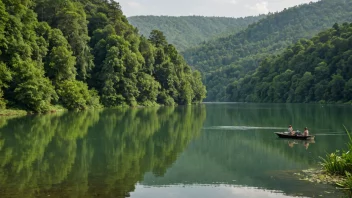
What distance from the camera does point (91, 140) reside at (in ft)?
106

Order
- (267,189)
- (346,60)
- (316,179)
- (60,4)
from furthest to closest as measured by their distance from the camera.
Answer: (346,60) → (60,4) → (316,179) → (267,189)

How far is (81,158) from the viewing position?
24.3 meters

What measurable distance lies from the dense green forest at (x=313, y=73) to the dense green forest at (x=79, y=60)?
114 ft

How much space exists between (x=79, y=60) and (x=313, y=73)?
84.7 meters

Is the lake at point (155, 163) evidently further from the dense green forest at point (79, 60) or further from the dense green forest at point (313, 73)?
the dense green forest at point (313, 73)

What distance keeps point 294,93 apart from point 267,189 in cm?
13238

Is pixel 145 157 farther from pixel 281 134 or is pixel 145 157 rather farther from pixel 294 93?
pixel 294 93

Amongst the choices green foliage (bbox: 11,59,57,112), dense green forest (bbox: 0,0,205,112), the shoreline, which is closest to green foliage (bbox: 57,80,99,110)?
dense green forest (bbox: 0,0,205,112)

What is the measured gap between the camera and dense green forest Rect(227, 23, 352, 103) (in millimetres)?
125438

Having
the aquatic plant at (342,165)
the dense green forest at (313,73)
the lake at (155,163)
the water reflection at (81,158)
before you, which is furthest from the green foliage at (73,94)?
the dense green forest at (313,73)

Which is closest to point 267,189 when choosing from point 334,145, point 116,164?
point 116,164

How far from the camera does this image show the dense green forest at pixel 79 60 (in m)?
62.0

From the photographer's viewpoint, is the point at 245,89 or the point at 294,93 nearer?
the point at 294,93

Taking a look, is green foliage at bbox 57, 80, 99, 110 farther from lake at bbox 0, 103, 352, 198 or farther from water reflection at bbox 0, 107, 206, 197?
lake at bbox 0, 103, 352, 198
